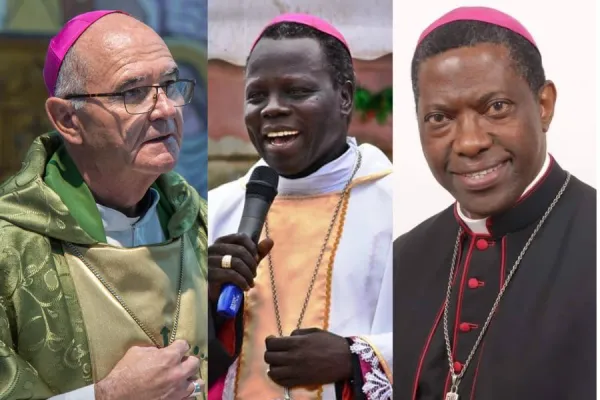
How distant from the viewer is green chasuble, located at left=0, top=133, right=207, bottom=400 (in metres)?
3.31

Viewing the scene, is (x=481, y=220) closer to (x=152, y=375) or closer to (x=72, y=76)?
(x=152, y=375)

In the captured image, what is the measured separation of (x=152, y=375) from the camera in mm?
3479

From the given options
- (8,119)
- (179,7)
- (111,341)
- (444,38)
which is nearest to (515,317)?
(444,38)

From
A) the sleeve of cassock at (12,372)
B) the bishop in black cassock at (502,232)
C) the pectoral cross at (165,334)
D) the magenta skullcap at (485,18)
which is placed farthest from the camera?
Result: the pectoral cross at (165,334)

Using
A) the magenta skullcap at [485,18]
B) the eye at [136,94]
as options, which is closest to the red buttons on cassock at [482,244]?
the magenta skullcap at [485,18]

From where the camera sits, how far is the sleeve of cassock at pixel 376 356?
3.57 metres

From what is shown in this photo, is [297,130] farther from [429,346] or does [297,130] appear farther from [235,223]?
[429,346]

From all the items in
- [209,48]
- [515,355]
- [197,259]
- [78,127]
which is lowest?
[515,355]

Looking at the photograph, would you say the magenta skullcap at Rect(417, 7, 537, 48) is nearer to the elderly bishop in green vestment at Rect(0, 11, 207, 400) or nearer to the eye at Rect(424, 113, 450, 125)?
the eye at Rect(424, 113, 450, 125)

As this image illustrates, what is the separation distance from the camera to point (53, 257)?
3396 millimetres

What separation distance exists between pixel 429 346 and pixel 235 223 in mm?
847

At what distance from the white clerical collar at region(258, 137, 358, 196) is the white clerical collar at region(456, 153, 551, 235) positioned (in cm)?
43

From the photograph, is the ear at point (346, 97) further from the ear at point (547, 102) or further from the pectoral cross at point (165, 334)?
the pectoral cross at point (165, 334)

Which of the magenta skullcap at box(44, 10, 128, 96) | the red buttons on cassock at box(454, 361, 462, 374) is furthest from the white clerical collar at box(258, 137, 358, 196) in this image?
the magenta skullcap at box(44, 10, 128, 96)
